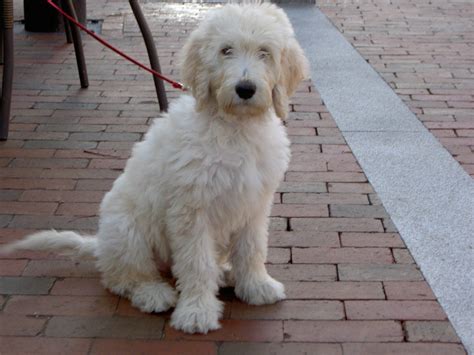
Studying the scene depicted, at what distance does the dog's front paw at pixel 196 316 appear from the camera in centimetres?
363

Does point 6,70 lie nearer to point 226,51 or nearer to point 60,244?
point 60,244

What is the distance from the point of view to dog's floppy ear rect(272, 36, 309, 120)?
11.8 ft

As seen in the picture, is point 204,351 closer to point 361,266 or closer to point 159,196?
point 159,196

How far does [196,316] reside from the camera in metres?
3.63

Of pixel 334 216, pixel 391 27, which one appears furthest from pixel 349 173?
pixel 391 27

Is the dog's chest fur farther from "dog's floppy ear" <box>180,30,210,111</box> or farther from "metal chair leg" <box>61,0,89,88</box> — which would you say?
"metal chair leg" <box>61,0,89,88</box>

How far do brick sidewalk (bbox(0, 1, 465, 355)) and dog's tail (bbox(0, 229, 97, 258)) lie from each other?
4.4 inches

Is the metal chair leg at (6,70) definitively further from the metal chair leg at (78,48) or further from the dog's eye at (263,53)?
the dog's eye at (263,53)

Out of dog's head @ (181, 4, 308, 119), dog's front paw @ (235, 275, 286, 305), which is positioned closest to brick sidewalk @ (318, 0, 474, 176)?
dog's front paw @ (235, 275, 286, 305)

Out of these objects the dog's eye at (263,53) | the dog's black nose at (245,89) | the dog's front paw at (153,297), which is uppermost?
the dog's eye at (263,53)

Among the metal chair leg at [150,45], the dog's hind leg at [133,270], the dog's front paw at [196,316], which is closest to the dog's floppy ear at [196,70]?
the dog's hind leg at [133,270]

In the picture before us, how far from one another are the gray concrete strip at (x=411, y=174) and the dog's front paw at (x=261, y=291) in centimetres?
77

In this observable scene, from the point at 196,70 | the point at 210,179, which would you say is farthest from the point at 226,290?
the point at 196,70

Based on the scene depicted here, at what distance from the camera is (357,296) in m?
3.96
